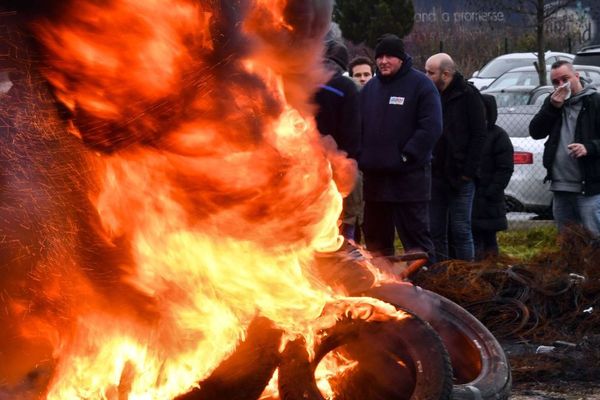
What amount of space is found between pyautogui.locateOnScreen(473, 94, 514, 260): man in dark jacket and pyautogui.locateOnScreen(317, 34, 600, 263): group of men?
366 millimetres

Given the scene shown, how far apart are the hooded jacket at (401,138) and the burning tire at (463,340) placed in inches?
102

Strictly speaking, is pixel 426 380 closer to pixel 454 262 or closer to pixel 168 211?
pixel 168 211

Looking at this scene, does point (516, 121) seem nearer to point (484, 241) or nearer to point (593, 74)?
point (484, 241)

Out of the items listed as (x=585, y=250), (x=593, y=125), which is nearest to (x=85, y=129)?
(x=585, y=250)

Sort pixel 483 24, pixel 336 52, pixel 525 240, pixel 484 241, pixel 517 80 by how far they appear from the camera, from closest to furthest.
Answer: pixel 336 52
pixel 484 241
pixel 525 240
pixel 517 80
pixel 483 24

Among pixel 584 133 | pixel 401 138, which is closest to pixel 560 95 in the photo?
pixel 584 133

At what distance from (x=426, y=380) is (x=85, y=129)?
189cm

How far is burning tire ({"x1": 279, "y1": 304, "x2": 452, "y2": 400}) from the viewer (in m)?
4.68

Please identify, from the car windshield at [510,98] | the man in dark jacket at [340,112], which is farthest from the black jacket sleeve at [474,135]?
the car windshield at [510,98]

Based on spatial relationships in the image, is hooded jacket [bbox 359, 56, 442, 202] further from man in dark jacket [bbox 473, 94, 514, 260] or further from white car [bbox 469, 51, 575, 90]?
white car [bbox 469, 51, 575, 90]

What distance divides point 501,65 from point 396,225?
19.2m

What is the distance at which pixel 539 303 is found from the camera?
7.88 meters

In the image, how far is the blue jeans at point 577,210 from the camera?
9289mm

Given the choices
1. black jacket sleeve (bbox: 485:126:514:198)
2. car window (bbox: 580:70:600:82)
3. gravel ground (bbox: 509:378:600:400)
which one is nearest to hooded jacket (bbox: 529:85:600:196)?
black jacket sleeve (bbox: 485:126:514:198)
